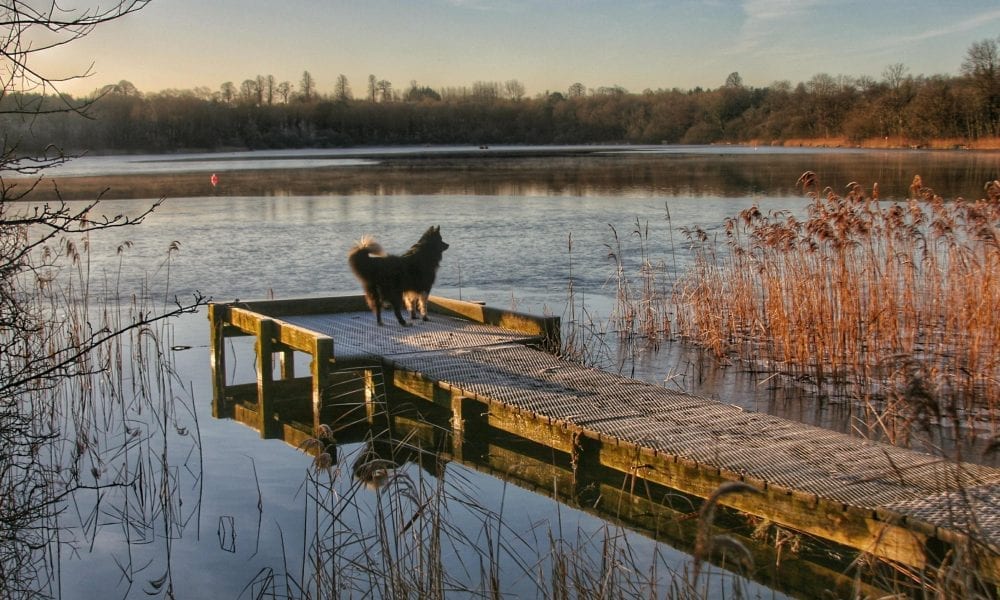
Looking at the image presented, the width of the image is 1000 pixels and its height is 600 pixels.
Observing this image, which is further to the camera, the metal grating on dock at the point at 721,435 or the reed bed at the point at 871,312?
the reed bed at the point at 871,312

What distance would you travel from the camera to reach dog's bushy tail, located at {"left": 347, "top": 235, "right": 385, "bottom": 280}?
26.7ft

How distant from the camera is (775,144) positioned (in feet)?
248

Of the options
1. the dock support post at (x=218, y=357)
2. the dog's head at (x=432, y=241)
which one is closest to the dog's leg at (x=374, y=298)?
the dog's head at (x=432, y=241)

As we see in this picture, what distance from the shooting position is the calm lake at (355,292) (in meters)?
4.90

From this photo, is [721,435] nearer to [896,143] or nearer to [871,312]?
[871,312]

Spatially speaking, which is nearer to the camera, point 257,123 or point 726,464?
point 726,464

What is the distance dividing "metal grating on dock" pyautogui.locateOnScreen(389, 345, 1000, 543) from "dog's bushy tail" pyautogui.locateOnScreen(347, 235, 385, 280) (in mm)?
1040

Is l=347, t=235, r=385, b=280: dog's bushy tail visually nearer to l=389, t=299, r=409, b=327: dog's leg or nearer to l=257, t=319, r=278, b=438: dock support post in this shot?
l=389, t=299, r=409, b=327: dog's leg

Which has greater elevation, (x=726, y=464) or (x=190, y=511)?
(x=726, y=464)

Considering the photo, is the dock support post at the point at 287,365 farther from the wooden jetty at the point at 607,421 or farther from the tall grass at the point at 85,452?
the tall grass at the point at 85,452

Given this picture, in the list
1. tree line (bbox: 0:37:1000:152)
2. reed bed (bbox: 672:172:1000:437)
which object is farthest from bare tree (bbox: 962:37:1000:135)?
reed bed (bbox: 672:172:1000:437)

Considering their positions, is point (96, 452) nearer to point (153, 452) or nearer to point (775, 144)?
point (153, 452)

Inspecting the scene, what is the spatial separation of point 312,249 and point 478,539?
39.3 feet

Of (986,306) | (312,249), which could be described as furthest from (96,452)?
(312,249)
